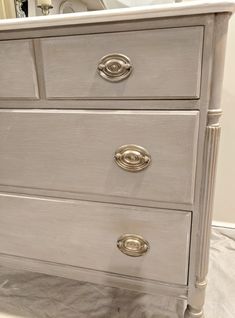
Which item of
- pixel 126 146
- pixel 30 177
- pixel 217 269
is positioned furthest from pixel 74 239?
pixel 217 269

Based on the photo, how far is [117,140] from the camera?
0.61 m

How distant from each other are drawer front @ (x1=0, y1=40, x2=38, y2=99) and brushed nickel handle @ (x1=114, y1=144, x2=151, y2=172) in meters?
0.25

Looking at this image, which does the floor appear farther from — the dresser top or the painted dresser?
the dresser top

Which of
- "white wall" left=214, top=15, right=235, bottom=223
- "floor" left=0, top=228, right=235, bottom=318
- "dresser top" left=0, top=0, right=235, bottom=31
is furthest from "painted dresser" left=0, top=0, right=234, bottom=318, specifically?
"white wall" left=214, top=15, right=235, bottom=223

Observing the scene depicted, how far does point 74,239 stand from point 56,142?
27cm

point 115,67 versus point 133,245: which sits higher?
point 115,67

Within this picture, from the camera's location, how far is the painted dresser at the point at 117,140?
1.74 feet

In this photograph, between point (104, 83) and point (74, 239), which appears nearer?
point (104, 83)

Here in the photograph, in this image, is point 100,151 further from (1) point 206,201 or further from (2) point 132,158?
(1) point 206,201

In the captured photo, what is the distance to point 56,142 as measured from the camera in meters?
0.65

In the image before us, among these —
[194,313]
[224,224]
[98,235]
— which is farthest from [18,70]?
[224,224]

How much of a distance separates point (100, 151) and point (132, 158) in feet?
0.26

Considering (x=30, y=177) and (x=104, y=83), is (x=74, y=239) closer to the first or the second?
(x=30, y=177)

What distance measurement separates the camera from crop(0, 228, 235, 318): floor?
905 millimetres
